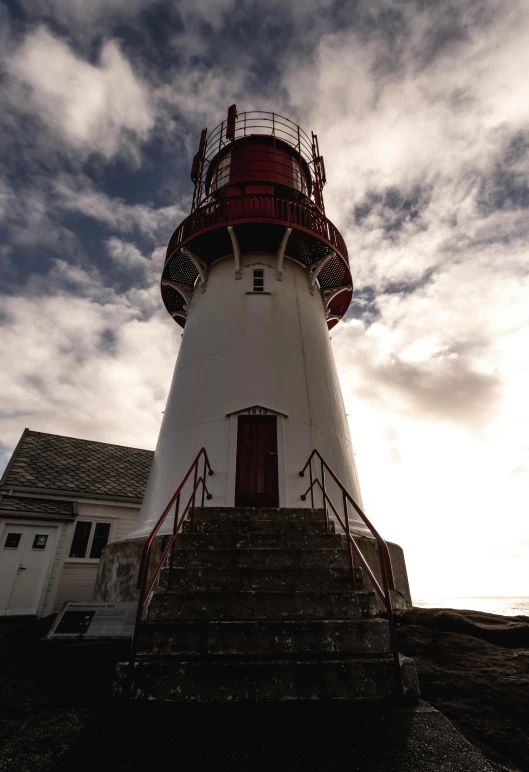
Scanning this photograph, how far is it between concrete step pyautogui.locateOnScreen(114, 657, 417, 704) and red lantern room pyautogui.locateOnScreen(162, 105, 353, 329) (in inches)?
371

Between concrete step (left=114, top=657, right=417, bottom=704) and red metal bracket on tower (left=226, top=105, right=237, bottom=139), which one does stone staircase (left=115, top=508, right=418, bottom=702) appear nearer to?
concrete step (left=114, top=657, right=417, bottom=704)

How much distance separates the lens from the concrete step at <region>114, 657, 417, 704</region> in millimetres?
3324

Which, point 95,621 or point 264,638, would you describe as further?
point 95,621

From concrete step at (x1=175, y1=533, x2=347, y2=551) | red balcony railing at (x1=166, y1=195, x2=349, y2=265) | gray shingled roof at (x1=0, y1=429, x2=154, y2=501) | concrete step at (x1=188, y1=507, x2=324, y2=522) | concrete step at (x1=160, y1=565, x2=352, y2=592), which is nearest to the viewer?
concrete step at (x1=160, y1=565, x2=352, y2=592)

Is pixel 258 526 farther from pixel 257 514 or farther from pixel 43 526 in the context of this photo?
pixel 43 526

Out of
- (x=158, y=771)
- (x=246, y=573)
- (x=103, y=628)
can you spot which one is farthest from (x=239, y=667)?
(x=103, y=628)

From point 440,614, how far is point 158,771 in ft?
17.0

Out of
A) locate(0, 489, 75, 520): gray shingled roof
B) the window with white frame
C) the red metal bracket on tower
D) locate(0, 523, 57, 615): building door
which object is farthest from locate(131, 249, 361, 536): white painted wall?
the window with white frame

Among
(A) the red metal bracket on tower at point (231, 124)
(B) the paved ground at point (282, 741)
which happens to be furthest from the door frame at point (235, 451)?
(A) the red metal bracket on tower at point (231, 124)

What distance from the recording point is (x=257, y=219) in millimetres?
10172

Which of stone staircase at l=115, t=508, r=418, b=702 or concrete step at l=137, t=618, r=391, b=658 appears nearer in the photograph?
stone staircase at l=115, t=508, r=418, b=702

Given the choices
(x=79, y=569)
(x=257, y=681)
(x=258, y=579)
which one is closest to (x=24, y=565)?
(x=79, y=569)

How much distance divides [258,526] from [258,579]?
4.13ft

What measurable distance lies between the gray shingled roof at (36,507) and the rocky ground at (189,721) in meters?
8.15
